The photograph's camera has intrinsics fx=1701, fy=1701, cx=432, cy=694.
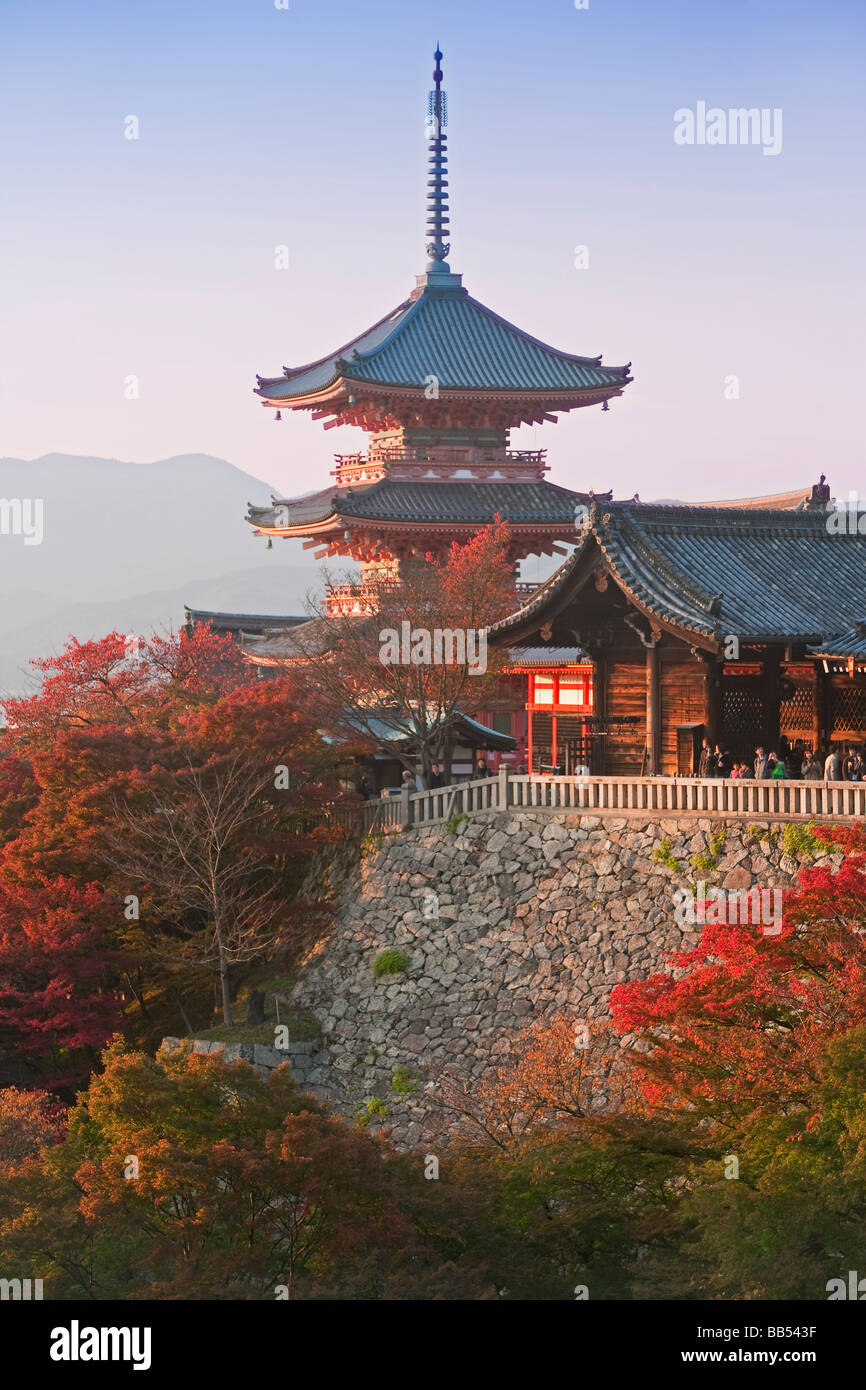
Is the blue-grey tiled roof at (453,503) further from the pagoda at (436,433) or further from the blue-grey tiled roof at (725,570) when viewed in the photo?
the blue-grey tiled roof at (725,570)

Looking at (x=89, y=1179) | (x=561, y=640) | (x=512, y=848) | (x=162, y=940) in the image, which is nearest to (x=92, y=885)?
(x=162, y=940)

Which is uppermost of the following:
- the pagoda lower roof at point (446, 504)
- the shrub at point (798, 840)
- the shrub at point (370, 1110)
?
the pagoda lower roof at point (446, 504)

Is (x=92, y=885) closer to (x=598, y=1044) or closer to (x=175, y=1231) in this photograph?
(x=598, y=1044)

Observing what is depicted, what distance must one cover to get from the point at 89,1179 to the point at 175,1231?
127 centimetres

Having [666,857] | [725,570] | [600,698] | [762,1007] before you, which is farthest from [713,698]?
[762,1007]

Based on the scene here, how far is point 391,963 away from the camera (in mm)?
30906

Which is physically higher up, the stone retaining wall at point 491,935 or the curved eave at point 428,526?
the curved eave at point 428,526

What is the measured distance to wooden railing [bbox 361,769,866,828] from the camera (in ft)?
86.5

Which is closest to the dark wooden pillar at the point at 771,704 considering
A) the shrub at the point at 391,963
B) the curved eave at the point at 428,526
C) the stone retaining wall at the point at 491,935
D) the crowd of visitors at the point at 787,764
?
the crowd of visitors at the point at 787,764

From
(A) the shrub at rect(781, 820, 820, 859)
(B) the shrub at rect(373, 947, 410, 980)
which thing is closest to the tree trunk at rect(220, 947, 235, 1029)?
(B) the shrub at rect(373, 947, 410, 980)

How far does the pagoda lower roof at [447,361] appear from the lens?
49500mm

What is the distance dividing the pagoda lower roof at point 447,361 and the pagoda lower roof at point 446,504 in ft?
9.24

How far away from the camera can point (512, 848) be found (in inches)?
1210

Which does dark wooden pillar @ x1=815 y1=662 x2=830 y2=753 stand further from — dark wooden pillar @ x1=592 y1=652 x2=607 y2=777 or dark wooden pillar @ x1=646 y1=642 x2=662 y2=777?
dark wooden pillar @ x1=592 y1=652 x2=607 y2=777
